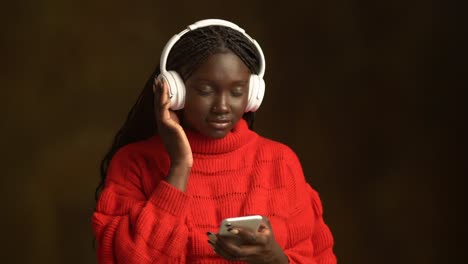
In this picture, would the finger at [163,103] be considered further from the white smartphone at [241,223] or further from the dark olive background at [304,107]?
the dark olive background at [304,107]

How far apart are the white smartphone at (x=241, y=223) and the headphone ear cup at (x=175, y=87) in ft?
1.01

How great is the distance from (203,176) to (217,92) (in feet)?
0.68

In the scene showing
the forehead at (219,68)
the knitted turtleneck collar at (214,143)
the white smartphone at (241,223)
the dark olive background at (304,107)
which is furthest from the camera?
the dark olive background at (304,107)

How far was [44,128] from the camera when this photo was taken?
2.93m

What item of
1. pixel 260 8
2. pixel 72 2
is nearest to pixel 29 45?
pixel 72 2

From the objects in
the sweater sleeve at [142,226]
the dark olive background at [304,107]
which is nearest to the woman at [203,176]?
the sweater sleeve at [142,226]

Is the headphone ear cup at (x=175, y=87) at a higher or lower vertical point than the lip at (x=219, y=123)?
higher

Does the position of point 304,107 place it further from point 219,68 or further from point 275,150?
point 219,68

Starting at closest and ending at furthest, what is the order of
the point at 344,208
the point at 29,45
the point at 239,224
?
the point at 239,224
the point at 29,45
the point at 344,208

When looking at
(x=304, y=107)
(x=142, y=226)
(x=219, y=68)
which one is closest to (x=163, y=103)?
(x=219, y=68)

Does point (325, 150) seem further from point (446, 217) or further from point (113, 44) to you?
point (113, 44)

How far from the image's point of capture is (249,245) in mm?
1912

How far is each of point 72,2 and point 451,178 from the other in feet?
4.49

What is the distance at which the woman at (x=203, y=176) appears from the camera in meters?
1.93
